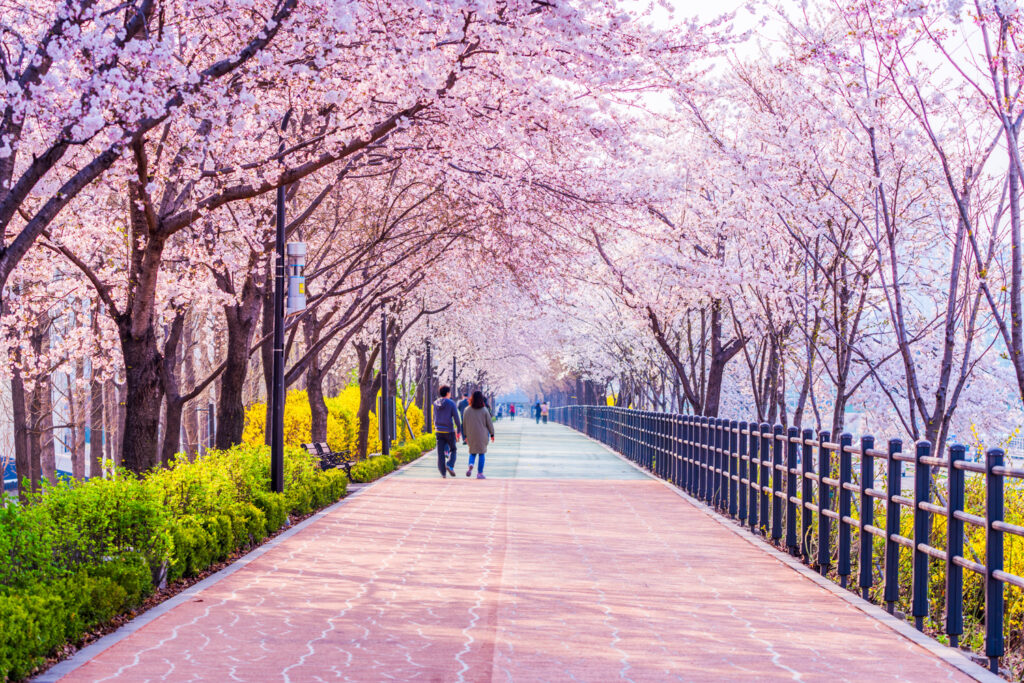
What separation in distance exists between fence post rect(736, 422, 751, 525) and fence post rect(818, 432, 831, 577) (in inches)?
150

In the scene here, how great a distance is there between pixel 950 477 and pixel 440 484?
14.9m

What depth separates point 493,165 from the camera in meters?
12.9

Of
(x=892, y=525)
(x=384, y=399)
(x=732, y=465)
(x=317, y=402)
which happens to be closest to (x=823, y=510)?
(x=892, y=525)

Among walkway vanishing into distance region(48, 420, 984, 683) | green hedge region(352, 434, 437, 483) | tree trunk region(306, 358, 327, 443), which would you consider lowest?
green hedge region(352, 434, 437, 483)

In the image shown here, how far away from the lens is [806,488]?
11195 millimetres

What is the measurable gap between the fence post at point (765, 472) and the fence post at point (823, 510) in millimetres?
2188

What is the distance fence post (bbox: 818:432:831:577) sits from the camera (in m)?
10.4

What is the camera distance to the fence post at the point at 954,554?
7.27m

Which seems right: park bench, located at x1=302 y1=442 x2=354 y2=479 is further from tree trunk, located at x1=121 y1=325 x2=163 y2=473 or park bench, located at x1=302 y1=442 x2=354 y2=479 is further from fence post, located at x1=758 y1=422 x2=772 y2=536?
fence post, located at x1=758 y1=422 x2=772 y2=536

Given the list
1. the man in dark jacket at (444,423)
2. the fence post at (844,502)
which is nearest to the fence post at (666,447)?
the man in dark jacket at (444,423)

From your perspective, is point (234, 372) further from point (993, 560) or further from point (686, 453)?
point (993, 560)

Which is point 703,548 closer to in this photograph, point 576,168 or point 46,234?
point 576,168

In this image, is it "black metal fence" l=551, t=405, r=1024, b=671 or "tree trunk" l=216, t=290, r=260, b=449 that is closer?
"black metal fence" l=551, t=405, r=1024, b=671

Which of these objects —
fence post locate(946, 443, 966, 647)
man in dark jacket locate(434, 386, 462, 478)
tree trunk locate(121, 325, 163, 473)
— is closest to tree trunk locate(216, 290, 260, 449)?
tree trunk locate(121, 325, 163, 473)
